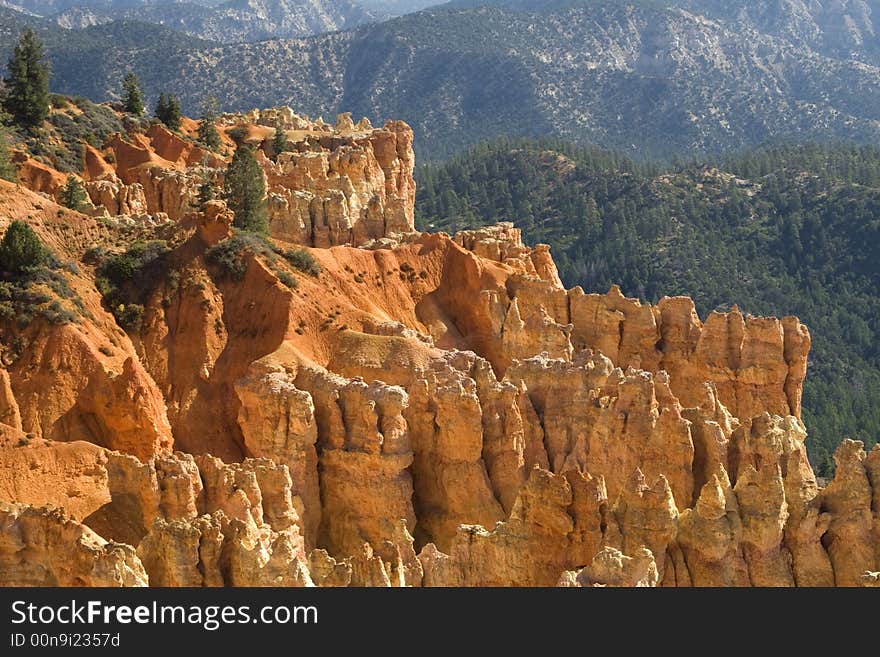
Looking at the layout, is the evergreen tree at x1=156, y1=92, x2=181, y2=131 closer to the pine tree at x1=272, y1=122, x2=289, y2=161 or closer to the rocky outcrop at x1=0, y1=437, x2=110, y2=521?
the pine tree at x1=272, y1=122, x2=289, y2=161

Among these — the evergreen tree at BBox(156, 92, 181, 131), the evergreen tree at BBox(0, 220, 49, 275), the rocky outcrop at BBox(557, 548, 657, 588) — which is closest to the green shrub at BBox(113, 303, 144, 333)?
the evergreen tree at BBox(0, 220, 49, 275)

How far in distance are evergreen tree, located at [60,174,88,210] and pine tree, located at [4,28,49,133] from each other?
815 inches

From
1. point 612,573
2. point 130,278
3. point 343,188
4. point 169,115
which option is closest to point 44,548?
point 612,573

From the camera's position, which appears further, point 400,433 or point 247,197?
point 247,197

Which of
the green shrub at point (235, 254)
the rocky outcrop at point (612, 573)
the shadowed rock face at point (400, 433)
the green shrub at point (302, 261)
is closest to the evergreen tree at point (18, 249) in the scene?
the shadowed rock face at point (400, 433)

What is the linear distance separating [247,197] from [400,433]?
28.0m

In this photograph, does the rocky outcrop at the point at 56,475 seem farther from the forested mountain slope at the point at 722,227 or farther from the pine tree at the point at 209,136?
the forested mountain slope at the point at 722,227

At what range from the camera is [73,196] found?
74.8 metres

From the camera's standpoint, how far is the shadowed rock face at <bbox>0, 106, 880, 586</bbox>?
3819 centimetres

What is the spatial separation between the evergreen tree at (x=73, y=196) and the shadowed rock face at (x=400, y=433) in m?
6.44

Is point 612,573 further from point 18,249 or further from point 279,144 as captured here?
point 279,144

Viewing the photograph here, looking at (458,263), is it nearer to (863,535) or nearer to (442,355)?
(442,355)

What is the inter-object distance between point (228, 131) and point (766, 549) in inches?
3270
